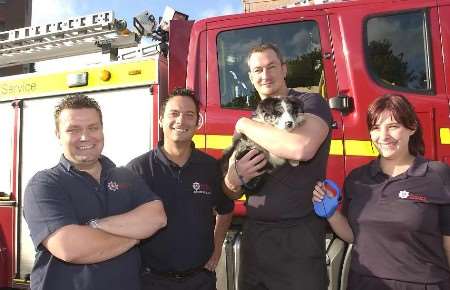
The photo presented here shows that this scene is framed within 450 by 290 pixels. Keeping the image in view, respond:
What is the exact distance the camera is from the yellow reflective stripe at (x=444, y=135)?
3217 millimetres

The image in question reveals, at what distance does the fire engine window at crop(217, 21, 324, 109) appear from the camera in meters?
3.55

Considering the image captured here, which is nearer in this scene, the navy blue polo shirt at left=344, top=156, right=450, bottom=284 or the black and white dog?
the navy blue polo shirt at left=344, top=156, right=450, bottom=284

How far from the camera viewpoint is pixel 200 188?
275 cm

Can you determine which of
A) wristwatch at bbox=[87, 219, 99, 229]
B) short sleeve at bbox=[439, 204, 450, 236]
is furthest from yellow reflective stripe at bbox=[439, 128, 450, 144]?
wristwatch at bbox=[87, 219, 99, 229]

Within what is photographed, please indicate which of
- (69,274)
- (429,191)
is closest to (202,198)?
(69,274)

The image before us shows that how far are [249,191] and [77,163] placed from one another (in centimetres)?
89

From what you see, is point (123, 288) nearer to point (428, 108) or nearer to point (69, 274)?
point (69, 274)

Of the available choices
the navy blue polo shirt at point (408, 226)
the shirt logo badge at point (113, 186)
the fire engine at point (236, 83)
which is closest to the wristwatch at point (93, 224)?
the shirt logo badge at point (113, 186)

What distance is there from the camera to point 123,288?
2.20 m

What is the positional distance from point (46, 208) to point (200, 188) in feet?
3.09

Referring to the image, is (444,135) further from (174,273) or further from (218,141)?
(174,273)

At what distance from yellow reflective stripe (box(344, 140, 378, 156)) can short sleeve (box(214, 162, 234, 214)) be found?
1011 mm

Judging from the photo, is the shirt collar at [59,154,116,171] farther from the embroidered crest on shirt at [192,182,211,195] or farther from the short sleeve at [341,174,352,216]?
the short sleeve at [341,174,352,216]

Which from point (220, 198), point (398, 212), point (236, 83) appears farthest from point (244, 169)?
point (236, 83)
